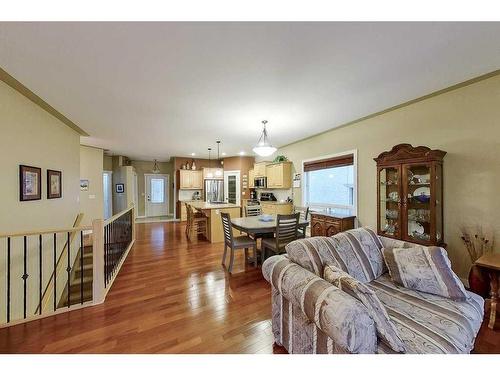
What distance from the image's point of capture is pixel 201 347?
1680 millimetres

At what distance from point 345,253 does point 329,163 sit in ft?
9.95

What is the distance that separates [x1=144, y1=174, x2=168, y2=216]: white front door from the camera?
29.6ft

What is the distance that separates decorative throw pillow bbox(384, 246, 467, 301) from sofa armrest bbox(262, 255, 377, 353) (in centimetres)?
90

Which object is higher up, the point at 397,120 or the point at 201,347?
the point at 397,120

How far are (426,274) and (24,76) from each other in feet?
13.9

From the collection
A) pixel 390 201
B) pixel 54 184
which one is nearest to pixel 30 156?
pixel 54 184

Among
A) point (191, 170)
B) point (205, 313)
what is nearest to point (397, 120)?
point (205, 313)

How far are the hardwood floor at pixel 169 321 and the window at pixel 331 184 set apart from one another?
242 cm

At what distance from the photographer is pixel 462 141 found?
2576 mm

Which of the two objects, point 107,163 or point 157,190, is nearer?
point 107,163

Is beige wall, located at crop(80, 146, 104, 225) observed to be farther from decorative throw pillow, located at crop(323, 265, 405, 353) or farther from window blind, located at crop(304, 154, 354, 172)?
decorative throw pillow, located at crop(323, 265, 405, 353)

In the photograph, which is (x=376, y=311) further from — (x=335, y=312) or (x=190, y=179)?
(x=190, y=179)
